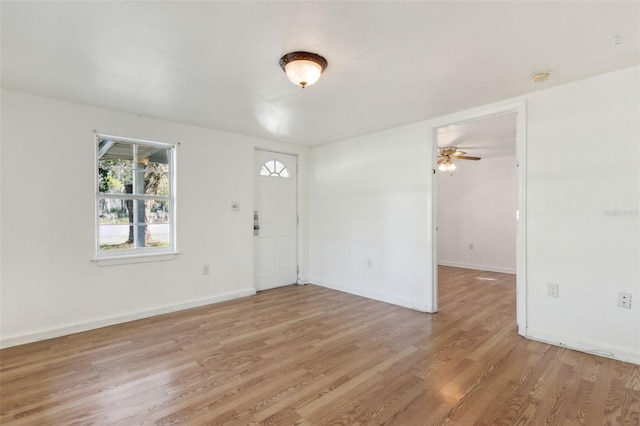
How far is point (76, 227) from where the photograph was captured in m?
3.16

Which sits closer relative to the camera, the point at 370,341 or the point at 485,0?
the point at 485,0

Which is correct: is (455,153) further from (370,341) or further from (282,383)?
(282,383)

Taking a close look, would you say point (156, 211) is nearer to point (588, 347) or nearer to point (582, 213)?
point (582, 213)

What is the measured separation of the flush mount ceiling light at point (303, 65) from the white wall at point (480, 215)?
5.39 meters

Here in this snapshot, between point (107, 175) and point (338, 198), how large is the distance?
10.0ft

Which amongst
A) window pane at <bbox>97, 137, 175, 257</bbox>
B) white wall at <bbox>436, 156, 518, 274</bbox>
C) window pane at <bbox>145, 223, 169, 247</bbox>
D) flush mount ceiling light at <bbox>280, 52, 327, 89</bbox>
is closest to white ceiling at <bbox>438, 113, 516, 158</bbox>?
white wall at <bbox>436, 156, 518, 274</bbox>

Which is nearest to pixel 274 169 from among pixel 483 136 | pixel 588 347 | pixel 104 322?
pixel 104 322

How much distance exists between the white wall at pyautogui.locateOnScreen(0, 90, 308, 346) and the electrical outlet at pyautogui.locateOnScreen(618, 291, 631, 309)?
4.16 m

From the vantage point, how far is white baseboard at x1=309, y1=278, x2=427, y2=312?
12.6ft

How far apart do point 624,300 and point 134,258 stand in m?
4.69

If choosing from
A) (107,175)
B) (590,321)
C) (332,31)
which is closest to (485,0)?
(332,31)

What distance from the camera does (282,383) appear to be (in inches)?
85.7

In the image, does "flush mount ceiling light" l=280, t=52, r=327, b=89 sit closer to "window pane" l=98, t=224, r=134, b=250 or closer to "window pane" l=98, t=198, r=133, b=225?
"window pane" l=98, t=198, r=133, b=225

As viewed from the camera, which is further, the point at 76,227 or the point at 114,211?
the point at 114,211
